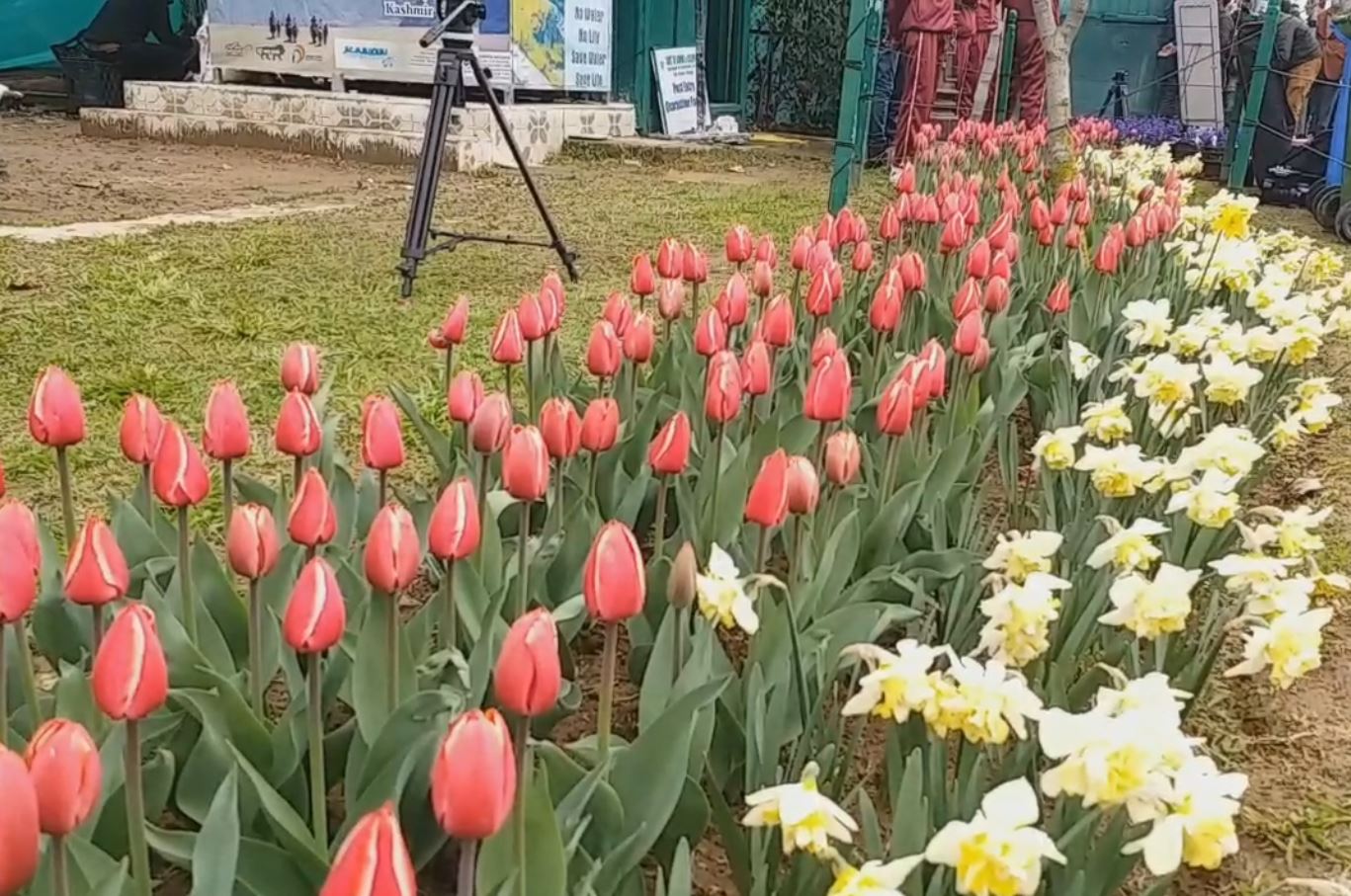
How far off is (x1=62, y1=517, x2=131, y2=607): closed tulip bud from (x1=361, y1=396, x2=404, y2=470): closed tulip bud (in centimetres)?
44

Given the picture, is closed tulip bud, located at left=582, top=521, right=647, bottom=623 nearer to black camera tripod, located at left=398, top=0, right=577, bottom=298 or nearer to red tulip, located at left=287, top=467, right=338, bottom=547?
red tulip, located at left=287, top=467, right=338, bottom=547

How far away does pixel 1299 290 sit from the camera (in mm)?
4207

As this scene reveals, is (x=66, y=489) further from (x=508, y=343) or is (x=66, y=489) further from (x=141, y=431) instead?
(x=508, y=343)

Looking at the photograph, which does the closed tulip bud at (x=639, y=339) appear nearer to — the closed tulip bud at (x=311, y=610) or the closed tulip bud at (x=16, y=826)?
the closed tulip bud at (x=311, y=610)

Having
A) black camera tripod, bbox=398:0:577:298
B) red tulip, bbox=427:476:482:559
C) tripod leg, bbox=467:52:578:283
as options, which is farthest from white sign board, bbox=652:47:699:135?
red tulip, bbox=427:476:482:559

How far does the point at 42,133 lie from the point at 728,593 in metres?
11.5

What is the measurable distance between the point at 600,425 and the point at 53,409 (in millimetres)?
647

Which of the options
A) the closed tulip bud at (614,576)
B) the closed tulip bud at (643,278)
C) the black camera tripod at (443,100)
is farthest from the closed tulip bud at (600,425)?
the black camera tripod at (443,100)

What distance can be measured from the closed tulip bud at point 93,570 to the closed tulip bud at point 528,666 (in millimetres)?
400

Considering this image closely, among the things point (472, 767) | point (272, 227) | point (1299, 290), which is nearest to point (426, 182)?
point (272, 227)

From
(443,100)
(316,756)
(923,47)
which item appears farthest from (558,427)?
(923,47)

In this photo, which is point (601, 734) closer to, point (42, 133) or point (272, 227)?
point (272, 227)

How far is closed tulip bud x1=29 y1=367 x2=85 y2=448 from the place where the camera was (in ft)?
4.99

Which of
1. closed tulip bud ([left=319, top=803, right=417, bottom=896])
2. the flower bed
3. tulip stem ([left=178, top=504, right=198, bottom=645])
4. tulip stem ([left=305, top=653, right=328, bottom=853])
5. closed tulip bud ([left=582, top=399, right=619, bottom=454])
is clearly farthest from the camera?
closed tulip bud ([left=582, top=399, right=619, bottom=454])
